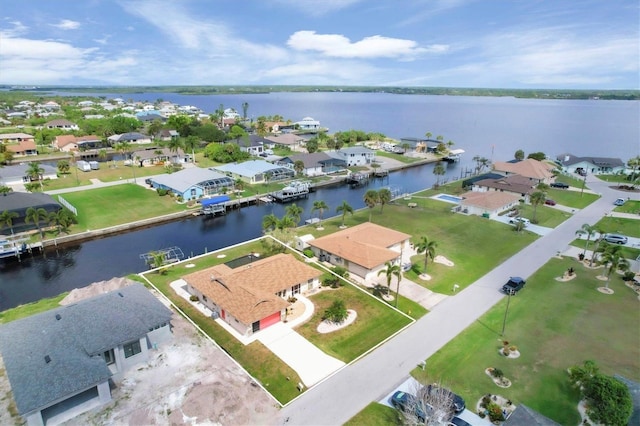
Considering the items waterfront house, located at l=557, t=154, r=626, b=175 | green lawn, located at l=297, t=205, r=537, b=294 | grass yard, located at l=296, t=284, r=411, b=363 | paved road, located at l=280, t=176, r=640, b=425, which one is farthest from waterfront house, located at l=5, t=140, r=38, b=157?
waterfront house, located at l=557, t=154, r=626, b=175

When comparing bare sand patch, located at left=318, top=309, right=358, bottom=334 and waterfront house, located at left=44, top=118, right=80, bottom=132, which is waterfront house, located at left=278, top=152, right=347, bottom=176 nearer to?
bare sand patch, located at left=318, top=309, right=358, bottom=334

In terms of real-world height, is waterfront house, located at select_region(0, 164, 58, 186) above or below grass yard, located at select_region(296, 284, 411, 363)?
above

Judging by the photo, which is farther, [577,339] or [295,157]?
[295,157]

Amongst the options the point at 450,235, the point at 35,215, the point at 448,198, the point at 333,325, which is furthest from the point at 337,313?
the point at 448,198

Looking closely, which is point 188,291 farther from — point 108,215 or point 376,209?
point 376,209

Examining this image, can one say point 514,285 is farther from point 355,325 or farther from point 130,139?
→ point 130,139

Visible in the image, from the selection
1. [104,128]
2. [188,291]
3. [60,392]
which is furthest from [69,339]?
[104,128]

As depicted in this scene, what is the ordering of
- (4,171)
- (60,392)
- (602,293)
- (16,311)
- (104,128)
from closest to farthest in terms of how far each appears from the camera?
(60,392) < (16,311) < (602,293) < (4,171) < (104,128)
